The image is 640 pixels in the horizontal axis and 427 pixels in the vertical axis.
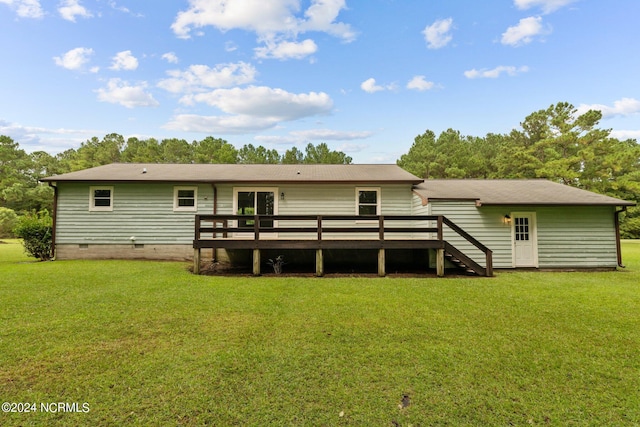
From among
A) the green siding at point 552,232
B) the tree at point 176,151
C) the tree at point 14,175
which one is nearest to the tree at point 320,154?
the tree at point 176,151

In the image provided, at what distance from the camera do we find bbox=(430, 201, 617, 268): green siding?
9.52 meters

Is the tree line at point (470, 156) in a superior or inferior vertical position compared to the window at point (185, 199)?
superior

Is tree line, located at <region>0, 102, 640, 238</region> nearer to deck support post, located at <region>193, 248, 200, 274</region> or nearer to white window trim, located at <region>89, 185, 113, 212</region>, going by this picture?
white window trim, located at <region>89, 185, 113, 212</region>

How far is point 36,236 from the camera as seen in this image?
10383mm

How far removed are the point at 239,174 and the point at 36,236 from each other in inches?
290

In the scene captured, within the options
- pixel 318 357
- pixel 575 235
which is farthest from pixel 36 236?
pixel 575 235

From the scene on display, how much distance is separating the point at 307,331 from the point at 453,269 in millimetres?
7112

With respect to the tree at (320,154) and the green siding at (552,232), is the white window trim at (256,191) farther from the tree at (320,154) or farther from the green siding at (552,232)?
the tree at (320,154)

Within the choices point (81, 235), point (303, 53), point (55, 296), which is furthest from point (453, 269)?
point (303, 53)

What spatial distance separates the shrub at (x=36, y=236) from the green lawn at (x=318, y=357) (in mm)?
5600

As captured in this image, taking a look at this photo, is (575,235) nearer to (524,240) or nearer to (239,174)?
(524,240)

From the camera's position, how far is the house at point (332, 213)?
9562 millimetres

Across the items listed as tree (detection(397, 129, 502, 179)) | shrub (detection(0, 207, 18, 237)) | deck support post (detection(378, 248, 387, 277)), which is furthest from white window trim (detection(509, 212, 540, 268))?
shrub (detection(0, 207, 18, 237))

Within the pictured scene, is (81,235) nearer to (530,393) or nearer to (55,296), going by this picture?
(55,296)
